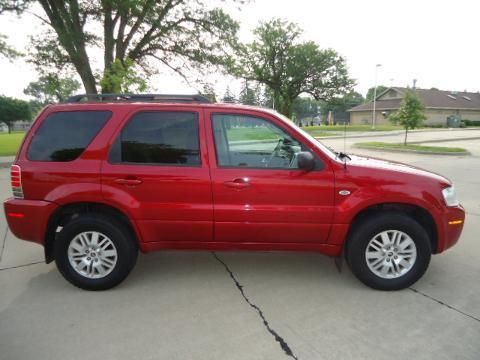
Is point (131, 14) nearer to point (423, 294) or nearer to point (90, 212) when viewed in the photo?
point (90, 212)

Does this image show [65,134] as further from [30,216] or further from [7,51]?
[7,51]

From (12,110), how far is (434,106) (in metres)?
77.8

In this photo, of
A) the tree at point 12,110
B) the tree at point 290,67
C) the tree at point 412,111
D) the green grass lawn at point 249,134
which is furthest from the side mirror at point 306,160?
the tree at point 12,110

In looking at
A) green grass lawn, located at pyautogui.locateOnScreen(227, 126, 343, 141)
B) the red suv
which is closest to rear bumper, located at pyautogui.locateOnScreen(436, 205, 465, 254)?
the red suv

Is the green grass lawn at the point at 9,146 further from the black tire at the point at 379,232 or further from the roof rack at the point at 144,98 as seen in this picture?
the black tire at the point at 379,232

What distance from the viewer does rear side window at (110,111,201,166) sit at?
3445 millimetres

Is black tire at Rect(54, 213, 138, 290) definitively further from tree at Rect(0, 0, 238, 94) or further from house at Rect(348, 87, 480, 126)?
house at Rect(348, 87, 480, 126)

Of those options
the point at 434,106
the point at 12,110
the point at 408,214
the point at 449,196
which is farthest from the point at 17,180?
the point at 12,110

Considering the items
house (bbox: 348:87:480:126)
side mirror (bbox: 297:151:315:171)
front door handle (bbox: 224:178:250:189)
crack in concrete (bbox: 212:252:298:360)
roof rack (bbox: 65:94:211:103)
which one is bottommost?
crack in concrete (bbox: 212:252:298:360)

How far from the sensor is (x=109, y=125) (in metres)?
3.47

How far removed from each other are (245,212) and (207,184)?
17.6 inches

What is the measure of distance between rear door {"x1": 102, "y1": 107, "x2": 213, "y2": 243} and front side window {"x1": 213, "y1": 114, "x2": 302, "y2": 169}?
0.63 feet

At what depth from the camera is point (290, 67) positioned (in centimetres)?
4812

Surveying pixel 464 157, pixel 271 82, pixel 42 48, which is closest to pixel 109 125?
pixel 464 157
